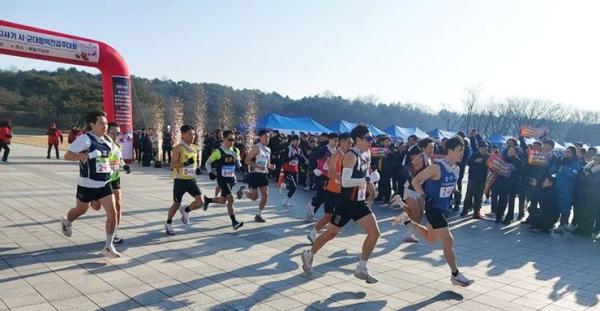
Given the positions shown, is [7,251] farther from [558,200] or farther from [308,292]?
[558,200]

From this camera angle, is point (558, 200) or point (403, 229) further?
point (558, 200)

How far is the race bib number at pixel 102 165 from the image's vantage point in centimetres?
578

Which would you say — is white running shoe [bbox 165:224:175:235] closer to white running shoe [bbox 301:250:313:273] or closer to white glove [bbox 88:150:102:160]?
white glove [bbox 88:150:102:160]

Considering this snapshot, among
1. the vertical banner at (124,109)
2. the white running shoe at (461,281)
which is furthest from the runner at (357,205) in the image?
the vertical banner at (124,109)

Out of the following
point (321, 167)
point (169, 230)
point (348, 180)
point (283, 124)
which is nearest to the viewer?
point (348, 180)

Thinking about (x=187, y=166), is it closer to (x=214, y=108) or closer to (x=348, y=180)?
(x=348, y=180)

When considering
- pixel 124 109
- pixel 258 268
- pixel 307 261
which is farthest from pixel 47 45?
pixel 307 261

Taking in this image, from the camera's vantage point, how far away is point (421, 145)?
789 centimetres

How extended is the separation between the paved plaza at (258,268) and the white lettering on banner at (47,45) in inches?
334

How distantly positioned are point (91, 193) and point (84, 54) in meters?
14.4

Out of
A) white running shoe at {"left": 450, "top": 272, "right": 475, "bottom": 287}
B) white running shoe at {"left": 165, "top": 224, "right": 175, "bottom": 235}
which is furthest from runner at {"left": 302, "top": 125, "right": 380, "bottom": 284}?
white running shoe at {"left": 165, "top": 224, "right": 175, "bottom": 235}

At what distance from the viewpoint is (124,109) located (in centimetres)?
1958

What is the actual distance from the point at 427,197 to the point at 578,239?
6.11 m

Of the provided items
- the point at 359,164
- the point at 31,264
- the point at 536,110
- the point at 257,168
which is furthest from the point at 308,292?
the point at 536,110
